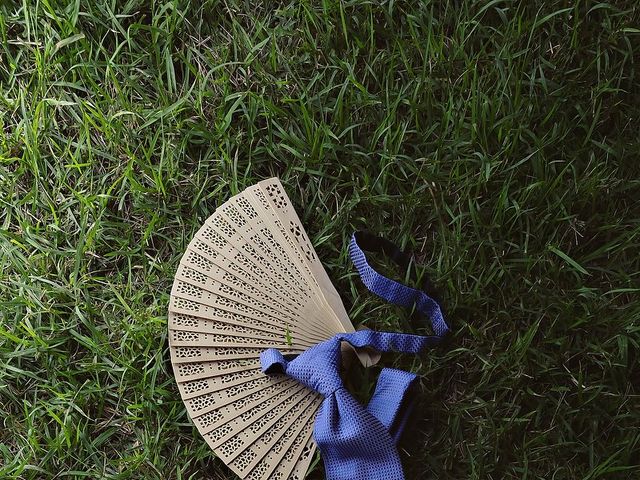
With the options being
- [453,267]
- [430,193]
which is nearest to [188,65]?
[430,193]

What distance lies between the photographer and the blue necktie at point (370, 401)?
5.85 ft

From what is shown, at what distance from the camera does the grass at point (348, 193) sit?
188 cm

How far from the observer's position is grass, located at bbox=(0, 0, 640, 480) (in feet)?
6.17

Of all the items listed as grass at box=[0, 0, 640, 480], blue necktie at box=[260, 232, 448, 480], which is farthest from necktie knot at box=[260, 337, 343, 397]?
grass at box=[0, 0, 640, 480]

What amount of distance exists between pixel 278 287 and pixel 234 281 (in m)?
0.10

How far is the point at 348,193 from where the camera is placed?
1.97m

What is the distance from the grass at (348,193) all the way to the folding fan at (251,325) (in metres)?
0.07

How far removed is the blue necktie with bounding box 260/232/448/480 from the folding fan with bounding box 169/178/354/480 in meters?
0.06

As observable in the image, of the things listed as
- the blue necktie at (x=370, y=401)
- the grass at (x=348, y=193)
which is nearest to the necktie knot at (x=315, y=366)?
the blue necktie at (x=370, y=401)

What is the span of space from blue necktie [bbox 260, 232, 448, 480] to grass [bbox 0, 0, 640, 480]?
0.06 meters

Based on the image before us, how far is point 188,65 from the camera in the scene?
1998 millimetres

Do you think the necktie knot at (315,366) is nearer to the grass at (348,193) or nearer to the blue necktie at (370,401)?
the blue necktie at (370,401)

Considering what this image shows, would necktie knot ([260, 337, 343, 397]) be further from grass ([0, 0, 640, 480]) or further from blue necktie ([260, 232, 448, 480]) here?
grass ([0, 0, 640, 480])

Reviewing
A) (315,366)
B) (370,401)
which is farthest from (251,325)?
(370,401)
